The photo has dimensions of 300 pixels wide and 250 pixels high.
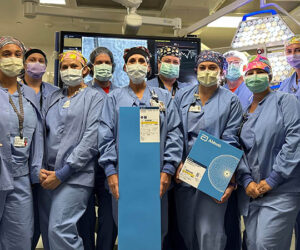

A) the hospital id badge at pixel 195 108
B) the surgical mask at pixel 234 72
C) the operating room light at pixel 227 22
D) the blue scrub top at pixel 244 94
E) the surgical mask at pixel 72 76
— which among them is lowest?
the hospital id badge at pixel 195 108

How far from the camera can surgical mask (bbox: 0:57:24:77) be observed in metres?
2.16

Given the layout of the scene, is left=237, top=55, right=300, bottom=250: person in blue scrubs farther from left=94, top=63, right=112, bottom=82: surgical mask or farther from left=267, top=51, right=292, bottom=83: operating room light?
left=267, top=51, right=292, bottom=83: operating room light

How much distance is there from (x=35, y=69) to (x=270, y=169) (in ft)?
6.95

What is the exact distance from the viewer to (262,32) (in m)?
3.61

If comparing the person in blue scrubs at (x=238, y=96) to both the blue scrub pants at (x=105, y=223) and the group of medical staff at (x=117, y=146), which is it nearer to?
the group of medical staff at (x=117, y=146)

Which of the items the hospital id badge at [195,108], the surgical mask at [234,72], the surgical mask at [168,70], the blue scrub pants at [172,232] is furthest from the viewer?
the surgical mask at [234,72]

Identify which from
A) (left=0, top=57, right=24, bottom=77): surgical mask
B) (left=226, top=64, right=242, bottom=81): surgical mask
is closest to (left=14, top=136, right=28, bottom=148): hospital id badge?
(left=0, top=57, right=24, bottom=77): surgical mask

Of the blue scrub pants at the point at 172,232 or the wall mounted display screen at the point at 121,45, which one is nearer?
the blue scrub pants at the point at 172,232

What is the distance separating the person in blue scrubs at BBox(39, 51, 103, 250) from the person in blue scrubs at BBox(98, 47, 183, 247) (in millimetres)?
128

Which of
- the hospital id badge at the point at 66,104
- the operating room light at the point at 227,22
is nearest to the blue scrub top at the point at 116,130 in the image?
the hospital id badge at the point at 66,104

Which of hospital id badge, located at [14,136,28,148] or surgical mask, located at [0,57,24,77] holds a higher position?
→ surgical mask, located at [0,57,24,77]

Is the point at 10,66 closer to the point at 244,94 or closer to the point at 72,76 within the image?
the point at 72,76

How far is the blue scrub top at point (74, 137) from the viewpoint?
6.91 ft

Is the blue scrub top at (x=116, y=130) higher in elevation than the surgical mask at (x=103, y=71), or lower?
lower
